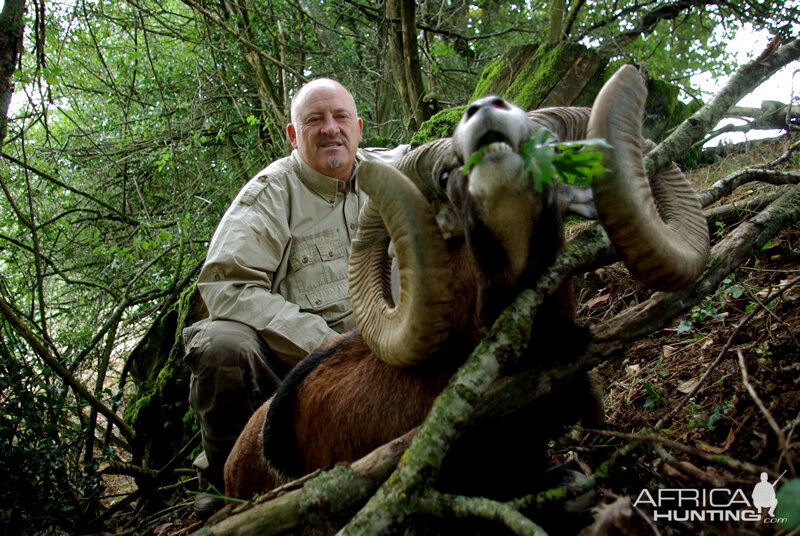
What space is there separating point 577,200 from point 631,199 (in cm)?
44

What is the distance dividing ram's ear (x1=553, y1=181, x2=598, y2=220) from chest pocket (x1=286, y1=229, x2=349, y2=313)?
2.39m

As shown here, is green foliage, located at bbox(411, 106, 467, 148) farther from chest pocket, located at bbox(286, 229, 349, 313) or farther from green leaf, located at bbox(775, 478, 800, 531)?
green leaf, located at bbox(775, 478, 800, 531)

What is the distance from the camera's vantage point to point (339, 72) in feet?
30.9

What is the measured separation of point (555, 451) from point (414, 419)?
1120mm

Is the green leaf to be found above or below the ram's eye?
below

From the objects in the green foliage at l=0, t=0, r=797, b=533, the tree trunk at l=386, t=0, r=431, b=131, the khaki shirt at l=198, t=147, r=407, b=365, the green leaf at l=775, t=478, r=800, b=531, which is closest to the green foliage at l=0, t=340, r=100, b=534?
the green foliage at l=0, t=0, r=797, b=533

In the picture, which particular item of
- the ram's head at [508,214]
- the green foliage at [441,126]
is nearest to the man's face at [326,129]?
the green foliage at [441,126]

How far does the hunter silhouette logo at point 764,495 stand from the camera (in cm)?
174

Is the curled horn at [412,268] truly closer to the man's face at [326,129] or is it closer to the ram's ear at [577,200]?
the ram's ear at [577,200]

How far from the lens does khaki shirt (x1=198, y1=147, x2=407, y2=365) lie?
4035 millimetres

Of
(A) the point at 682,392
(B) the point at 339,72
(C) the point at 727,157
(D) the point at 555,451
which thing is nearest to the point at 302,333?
(D) the point at 555,451

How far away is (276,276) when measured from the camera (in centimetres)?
447

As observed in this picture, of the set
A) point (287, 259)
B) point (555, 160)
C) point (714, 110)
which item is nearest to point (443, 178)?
point (555, 160)

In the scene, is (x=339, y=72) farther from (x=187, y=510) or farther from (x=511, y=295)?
(x=511, y=295)
